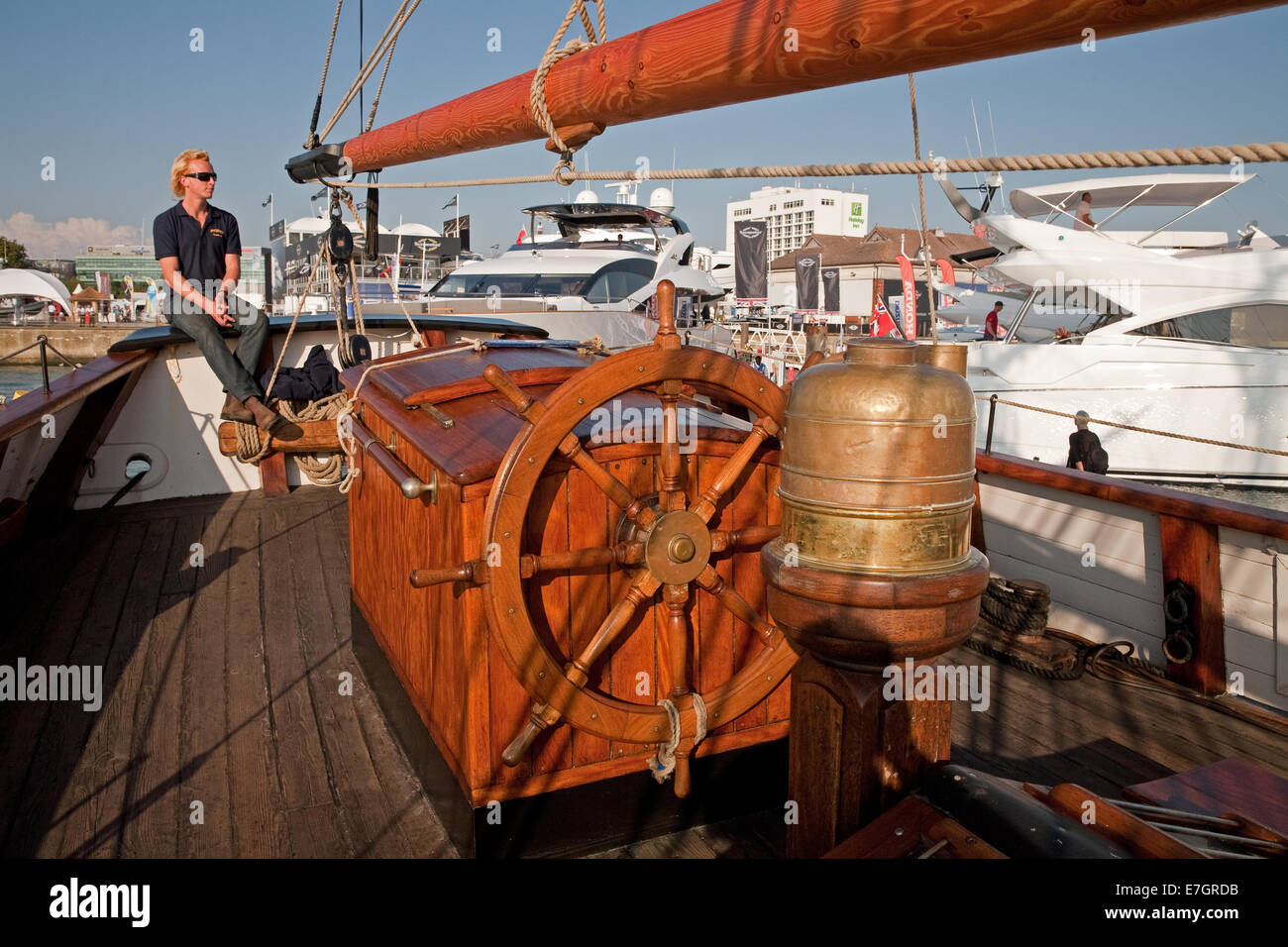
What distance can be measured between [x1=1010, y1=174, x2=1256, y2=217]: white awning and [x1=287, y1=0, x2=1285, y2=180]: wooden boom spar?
1409cm

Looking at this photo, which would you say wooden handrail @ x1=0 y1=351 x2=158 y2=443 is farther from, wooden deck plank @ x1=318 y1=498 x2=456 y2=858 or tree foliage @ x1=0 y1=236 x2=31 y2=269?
tree foliage @ x1=0 y1=236 x2=31 y2=269

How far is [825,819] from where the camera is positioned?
1.63m

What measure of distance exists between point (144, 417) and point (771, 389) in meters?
4.84

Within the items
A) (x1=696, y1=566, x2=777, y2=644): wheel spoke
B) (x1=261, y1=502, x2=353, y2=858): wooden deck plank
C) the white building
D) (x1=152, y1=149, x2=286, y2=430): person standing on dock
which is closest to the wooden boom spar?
(x1=696, y1=566, x2=777, y2=644): wheel spoke

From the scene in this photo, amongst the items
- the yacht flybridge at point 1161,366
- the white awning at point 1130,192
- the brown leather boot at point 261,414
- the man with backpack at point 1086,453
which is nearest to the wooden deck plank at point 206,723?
the brown leather boot at point 261,414

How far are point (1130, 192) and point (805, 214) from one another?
94.9m

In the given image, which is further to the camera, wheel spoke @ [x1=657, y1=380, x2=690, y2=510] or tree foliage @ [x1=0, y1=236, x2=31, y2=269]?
tree foliage @ [x1=0, y1=236, x2=31, y2=269]

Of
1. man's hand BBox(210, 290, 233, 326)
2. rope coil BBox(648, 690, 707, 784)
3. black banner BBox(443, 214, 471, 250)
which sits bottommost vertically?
rope coil BBox(648, 690, 707, 784)

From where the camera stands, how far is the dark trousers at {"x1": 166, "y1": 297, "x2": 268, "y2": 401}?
510cm

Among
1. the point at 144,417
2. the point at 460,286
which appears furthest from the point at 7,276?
the point at 144,417
